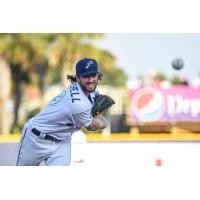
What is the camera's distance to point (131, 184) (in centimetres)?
817

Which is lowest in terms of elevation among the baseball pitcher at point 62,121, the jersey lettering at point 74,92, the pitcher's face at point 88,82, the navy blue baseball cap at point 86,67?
the baseball pitcher at point 62,121

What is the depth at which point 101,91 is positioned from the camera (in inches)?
331

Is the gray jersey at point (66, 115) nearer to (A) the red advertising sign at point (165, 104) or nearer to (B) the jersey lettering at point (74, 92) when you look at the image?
(B) the jersey lettering at point (74, 92)

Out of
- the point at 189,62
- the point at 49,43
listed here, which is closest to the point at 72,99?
the point at 49,43

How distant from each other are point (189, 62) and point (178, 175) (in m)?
1.25

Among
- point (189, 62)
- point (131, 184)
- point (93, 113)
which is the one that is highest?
point (189, 62)

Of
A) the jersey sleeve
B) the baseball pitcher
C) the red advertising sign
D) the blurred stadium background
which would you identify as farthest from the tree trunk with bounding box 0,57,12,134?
the red advertising sign

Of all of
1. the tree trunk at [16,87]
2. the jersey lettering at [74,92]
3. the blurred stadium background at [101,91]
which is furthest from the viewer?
the tree trunk at [16,87]

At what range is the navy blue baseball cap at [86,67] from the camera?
8250 mm

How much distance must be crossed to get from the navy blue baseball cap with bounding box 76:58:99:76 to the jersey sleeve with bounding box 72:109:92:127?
439 mm

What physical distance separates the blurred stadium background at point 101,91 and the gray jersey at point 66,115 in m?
0.23

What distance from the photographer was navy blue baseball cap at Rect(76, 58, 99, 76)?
27.1ft

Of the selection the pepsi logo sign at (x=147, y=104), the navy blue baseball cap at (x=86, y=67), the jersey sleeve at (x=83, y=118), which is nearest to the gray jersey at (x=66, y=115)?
the jersey sleeve at (x=83, y=118)

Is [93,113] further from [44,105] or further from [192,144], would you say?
[192,144]
